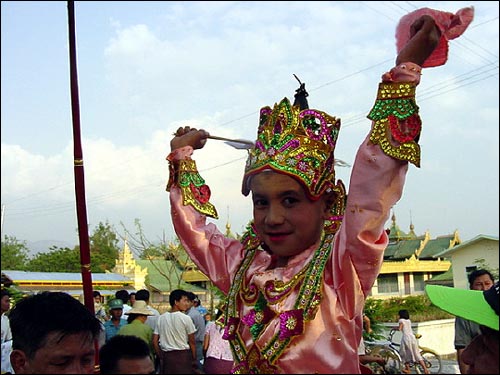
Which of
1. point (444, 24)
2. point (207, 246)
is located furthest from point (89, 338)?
point (444, 24)

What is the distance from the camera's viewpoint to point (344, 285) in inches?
81.9

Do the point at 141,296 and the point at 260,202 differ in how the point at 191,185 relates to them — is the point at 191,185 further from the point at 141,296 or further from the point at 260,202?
the point at 141,296

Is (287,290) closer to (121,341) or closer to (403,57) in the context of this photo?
(121,341)

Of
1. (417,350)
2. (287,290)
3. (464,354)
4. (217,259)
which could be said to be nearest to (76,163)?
(217,259)

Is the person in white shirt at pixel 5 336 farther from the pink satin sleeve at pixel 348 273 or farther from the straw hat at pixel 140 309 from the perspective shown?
the pink satin sleeve at pixel 348 273

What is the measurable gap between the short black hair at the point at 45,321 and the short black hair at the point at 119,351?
13 centimetres

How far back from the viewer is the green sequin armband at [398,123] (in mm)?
1856

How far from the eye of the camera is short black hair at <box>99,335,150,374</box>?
2.08 metres

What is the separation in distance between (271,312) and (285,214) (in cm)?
37

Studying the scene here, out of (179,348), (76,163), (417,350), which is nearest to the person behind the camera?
(76,163)

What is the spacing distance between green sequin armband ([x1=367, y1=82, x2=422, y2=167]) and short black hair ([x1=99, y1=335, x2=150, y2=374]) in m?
1.13

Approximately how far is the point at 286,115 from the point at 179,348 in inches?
205

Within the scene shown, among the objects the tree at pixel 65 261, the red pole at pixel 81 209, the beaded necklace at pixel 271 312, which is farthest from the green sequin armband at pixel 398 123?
the tree at pixel 65 261

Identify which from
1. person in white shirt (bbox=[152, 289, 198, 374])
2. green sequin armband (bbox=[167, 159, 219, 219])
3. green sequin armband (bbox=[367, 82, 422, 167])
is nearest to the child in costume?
green sequin armband (bbox=[367, 82, 422, 167])
